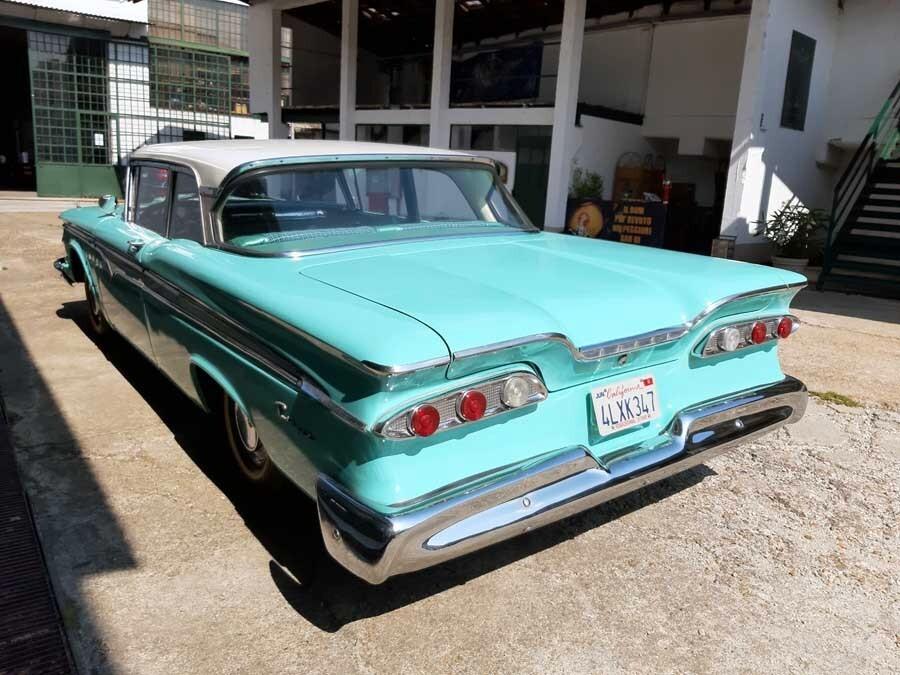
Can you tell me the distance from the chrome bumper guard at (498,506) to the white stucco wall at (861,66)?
474 inches

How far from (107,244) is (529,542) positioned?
314 cm

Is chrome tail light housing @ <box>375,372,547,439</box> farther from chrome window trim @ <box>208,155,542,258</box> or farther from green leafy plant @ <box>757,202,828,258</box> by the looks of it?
green leafy plant @ <box>757,202,828,258</box>

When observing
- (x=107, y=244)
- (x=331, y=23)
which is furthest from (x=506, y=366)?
(x=331, y=23)

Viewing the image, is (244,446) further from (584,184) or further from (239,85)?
(239,85)

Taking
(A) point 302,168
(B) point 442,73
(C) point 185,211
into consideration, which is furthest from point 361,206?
A: (B) point 442,73

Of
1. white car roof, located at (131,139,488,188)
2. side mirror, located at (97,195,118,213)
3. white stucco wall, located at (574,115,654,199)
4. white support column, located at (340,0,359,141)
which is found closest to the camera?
white car roof, located at (131,139,488,188)

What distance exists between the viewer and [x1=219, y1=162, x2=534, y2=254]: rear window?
3211 mm

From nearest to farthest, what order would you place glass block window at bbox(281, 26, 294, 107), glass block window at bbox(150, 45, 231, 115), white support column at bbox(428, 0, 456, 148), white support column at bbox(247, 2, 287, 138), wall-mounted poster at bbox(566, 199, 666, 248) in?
wall-mounted poster at bbox(566, 199, 666, 248), white support column at bbox(428, 0, 456, 148), white support column at bbox(247, 2, 287, 138), glass block window at bbox(281, 26, 294, 107), glass block window at bbox(150, 45, 231, 115)

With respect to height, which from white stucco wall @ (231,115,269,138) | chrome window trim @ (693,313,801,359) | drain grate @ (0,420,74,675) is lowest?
drain grate @ (0,420,74,675)

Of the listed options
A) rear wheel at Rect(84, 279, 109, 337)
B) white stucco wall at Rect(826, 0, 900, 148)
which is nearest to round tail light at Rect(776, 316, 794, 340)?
rear wheel at Rect(84, 279, 109, 337)

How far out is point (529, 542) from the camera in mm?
2988

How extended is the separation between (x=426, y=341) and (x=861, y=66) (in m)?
13.3

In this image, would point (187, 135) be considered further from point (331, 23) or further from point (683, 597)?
point (683, 597)

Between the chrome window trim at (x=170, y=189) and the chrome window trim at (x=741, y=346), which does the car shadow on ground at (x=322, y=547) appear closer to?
the chrome window trim at (x=741, y=346)
